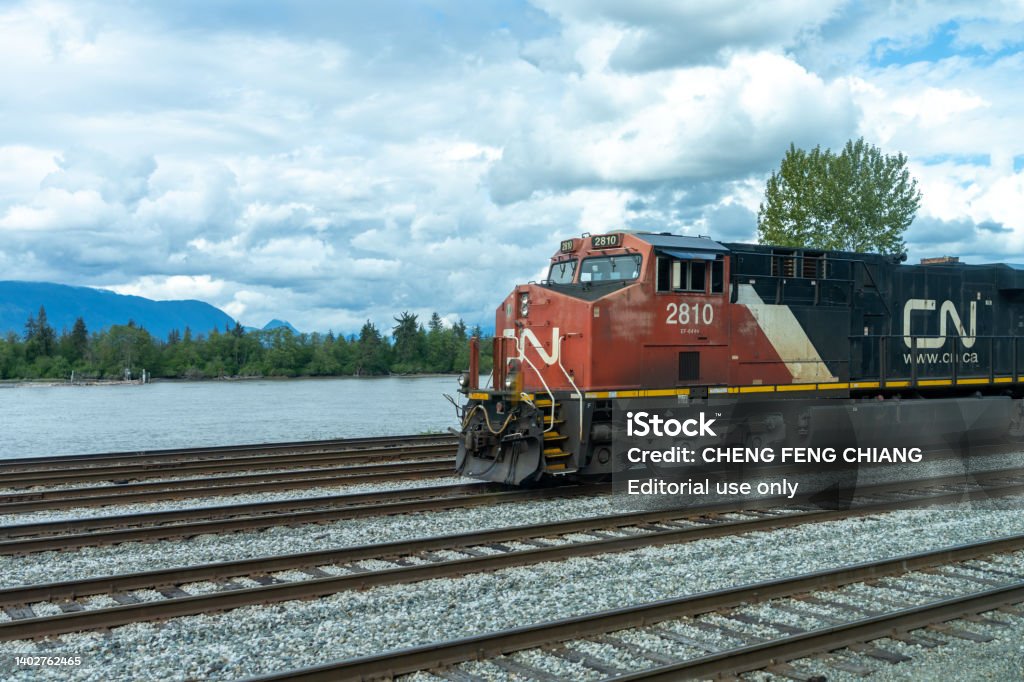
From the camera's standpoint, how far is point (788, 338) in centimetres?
1295

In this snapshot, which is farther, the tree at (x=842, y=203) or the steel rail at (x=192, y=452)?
the tree at (x=842, y=203)

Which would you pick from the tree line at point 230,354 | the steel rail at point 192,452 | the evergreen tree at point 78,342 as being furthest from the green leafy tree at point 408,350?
the steel rail at point 192,452

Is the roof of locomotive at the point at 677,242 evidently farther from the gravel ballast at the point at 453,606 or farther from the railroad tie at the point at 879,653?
the railroad tie at the point at 879,653

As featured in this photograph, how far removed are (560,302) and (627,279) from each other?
97 cm

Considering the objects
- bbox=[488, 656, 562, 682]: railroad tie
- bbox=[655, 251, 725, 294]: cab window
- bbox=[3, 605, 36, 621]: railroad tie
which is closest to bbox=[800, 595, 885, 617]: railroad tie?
bbox=[488, 656, 562, 682]: railroad tie

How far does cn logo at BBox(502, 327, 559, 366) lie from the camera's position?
11812 mm

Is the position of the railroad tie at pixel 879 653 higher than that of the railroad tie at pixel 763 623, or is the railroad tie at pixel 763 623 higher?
the railroad tie at pixel 763 623

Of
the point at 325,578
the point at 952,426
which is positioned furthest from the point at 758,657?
the point at 952,426

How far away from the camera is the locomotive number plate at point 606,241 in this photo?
1185cm

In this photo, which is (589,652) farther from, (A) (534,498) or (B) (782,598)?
(A) (534,498)

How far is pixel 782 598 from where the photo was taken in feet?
21.7

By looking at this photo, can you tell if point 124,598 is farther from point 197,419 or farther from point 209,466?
point 197,419

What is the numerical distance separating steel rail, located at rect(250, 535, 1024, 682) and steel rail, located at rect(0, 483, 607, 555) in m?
4.83

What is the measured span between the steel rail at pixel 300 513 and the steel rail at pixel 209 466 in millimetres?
4983
